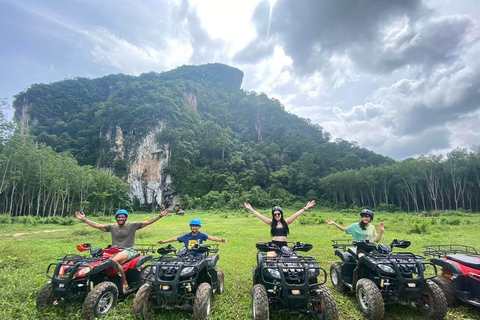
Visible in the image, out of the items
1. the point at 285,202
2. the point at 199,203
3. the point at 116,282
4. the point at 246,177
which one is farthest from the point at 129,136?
the point at 116,282

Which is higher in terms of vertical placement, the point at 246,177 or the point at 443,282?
the point at 246,177

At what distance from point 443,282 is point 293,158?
66888 millimetres

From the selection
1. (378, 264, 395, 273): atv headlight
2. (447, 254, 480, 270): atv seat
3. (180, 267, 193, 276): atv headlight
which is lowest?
(180, 267, 193, 276): atv headlight

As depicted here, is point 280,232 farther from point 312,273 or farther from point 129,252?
point 129,252

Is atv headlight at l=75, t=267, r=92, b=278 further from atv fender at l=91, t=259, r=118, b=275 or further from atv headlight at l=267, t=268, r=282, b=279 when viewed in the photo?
atv headlight at l=267, t=268, r=282, b=279

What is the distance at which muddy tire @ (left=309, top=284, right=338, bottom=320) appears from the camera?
3174 millimetres

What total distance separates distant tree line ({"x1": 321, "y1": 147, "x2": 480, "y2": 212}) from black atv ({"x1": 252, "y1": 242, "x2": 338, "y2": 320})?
42475 millimetres

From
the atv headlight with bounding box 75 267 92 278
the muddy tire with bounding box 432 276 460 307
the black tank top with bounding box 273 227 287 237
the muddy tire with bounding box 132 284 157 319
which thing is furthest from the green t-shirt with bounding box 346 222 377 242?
the atv headlight with bounding box 75 267 92 278

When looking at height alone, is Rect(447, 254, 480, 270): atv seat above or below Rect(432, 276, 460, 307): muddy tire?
above

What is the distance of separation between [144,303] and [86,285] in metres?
1.05

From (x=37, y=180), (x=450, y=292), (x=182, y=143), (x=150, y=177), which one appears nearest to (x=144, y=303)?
(x=450, y=292)

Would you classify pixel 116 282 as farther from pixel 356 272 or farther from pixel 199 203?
pixel 199 203

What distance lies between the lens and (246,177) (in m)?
Result: 54.9

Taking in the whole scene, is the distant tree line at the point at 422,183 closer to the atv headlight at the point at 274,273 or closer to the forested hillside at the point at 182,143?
the forested hillside at the point at 182,143
